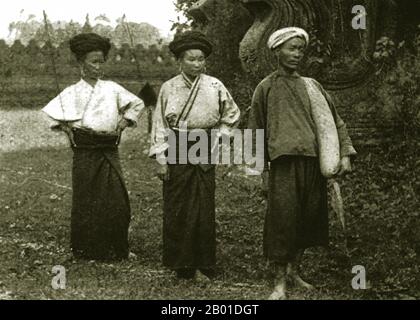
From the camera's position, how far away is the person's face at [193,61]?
6480 millimetres

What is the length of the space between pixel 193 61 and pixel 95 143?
1.32 meters

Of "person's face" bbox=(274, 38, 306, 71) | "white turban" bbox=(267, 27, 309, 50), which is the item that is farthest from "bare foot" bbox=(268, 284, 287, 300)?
"white turban" bbox=(267, 27, 309, 50)

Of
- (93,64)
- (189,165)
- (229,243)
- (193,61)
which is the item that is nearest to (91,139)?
(93,64)

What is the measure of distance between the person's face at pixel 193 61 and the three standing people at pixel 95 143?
2.87 feet

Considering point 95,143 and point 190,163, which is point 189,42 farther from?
point 95,143

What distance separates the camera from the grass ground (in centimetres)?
637

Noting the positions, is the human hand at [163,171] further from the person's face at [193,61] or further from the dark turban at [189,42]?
the dark turban at [189,42]

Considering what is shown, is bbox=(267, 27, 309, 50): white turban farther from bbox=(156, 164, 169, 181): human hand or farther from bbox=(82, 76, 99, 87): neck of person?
bbox=(82, 76, 99, 87): neck of person

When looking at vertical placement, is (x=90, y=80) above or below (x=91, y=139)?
above

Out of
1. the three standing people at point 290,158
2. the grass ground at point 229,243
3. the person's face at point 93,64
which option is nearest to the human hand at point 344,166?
the three standing people at point 290,158

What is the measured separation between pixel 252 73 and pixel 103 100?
2485mm

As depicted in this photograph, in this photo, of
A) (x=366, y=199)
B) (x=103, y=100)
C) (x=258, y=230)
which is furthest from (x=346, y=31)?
(x=103, y=100)

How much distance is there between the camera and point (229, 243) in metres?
8.04

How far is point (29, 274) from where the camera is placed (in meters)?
6.93
